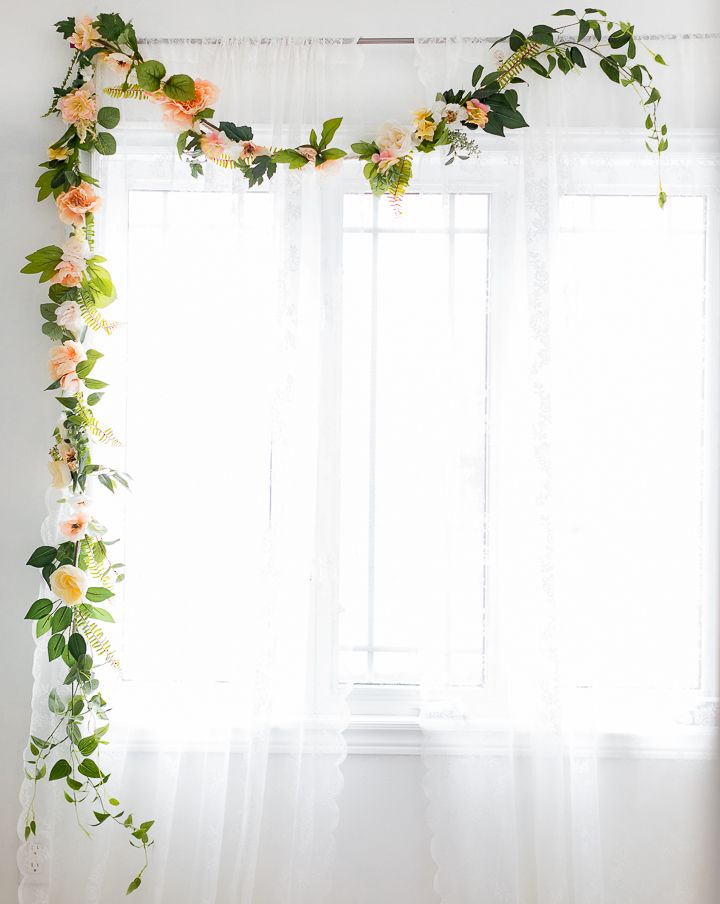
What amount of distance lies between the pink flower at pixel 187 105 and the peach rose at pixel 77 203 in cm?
25

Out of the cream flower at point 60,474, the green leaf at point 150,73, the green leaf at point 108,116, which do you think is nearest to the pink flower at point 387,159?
the green leaf at point 150,73

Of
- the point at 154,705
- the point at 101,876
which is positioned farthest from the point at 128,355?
the point at 101,876

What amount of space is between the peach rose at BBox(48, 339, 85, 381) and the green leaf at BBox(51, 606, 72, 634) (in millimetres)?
534

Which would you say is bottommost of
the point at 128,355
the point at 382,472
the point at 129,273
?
the point at 382,472

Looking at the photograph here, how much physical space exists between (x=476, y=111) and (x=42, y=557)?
55.6 inches

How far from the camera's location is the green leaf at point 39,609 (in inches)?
66.3

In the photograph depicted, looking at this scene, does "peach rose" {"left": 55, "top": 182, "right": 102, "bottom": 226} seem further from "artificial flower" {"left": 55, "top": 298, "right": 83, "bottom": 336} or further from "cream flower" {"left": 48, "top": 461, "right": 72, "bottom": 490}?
"cream flower" {"left": 48, "top": 461, "right": 72, "bottom": 490}

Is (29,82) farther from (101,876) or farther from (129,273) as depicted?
(101,876)

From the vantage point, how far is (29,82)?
1.79m

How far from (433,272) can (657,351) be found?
1.89ft

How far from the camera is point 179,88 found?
162cm

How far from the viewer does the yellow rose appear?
1.65 meters

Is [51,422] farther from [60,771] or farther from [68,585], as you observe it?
[60,771]

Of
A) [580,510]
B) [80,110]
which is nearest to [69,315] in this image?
[80,110]
